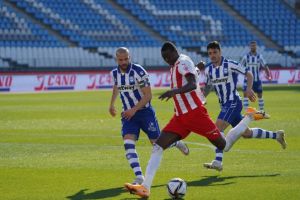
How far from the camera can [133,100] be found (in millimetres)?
12031

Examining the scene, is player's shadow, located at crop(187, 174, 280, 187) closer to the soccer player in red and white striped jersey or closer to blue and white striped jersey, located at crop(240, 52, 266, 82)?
the soccer player in red and white striped jersey

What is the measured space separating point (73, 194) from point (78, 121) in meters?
13.2

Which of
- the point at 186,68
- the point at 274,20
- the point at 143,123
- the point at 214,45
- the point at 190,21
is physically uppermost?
the point at 274,20

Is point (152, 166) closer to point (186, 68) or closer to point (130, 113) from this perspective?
point (186, 68)

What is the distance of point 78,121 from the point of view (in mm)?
23766

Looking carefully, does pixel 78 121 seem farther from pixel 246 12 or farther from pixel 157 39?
pixel 246 12

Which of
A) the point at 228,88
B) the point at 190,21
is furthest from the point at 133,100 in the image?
the point at 190,21

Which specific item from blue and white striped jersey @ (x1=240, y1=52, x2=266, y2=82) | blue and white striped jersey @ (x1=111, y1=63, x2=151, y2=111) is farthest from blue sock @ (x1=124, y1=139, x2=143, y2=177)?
blue and white striped jersey @ (x1=240, y1=52, x2=266, y2=82)

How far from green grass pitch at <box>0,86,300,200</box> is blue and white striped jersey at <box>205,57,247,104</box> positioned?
1260mm

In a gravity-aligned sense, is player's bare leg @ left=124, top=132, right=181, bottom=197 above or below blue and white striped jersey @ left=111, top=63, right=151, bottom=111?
below

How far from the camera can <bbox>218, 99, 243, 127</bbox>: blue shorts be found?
13609 mm

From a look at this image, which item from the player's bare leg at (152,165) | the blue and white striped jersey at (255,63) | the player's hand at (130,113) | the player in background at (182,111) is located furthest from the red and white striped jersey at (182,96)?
the blue and white striped jersey at (255,63)

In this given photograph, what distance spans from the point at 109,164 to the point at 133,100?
2176mm

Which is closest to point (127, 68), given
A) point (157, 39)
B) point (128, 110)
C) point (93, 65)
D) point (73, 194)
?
point (128, 110)
